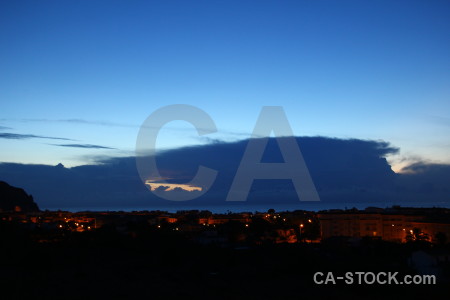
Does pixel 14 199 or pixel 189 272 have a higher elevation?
pixel 14 199

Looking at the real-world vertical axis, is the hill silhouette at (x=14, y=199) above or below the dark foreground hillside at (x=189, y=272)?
above

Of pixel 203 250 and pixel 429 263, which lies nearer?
pixel 429 263

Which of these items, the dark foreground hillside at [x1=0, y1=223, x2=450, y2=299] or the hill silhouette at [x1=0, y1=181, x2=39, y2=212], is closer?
the dark foreground hillside at [x1=0, y1=223, x2=450, y2=299]

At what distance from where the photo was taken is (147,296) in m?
14.9

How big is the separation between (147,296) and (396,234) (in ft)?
142

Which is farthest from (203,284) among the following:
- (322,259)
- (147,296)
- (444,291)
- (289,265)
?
(444,291)

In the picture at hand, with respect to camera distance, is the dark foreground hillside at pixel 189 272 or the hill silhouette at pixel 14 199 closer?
the dark foreground hillside at pixel 189 272

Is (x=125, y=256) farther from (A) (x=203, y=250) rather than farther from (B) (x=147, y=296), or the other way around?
(B) (x=147, y=296)

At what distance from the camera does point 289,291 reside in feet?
51.7

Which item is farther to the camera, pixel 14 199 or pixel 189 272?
pixel 14 199

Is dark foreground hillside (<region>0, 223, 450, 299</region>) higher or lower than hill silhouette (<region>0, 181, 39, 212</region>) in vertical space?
lower

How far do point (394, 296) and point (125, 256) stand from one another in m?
16.7

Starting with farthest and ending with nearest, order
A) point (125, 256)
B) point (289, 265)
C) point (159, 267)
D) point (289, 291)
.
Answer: point (125, 256) < point (159, 267) < point (289, 265) < point (289, 291)

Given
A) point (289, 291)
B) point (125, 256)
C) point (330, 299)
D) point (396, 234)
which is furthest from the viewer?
point (396, 234)
